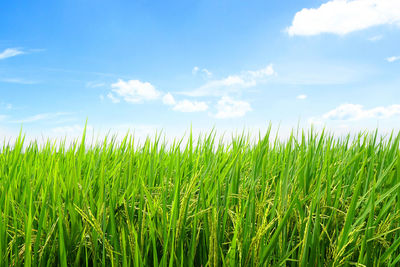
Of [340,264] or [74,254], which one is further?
[74,254]

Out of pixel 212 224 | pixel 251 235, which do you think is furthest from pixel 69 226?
pixel 251 235

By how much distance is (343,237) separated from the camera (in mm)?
1350

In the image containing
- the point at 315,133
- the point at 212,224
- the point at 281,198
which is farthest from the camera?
the point at 315,133

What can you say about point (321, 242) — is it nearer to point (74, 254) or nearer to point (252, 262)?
point (252, 262)

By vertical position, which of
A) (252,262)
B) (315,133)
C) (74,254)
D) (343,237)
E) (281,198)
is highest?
(315,133)

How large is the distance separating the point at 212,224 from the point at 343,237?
548 mm

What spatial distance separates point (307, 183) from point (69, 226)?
1311 millimetres

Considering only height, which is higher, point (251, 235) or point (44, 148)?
point (44, 148)

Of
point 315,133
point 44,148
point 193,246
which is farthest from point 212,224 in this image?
point 44,148

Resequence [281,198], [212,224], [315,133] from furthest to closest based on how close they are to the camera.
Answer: [315,133] < [281,198] < [212,224]

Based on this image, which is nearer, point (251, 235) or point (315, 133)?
point (251, 235)

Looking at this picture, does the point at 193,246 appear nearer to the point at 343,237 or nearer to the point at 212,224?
the point at 212,224

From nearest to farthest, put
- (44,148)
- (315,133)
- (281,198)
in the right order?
(281,198) → (315,133) → (44,148)

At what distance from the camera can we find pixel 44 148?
142 inches
